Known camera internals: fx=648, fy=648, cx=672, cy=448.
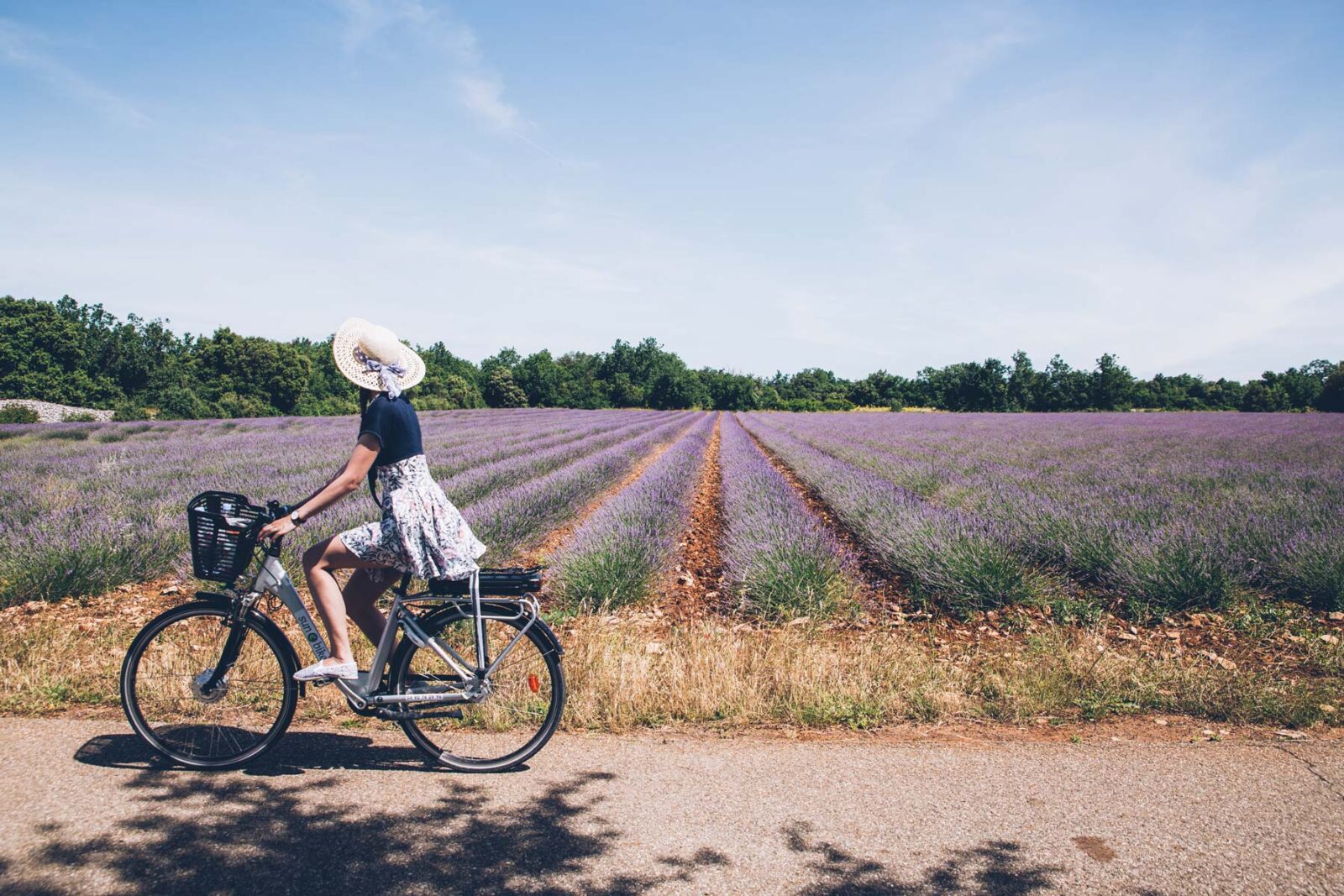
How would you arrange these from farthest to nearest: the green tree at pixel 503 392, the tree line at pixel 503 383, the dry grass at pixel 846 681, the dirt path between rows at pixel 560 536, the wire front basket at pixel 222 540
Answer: the green tree at pixel 503 392 → the tree line at pixel 503 383 → the dirt path between rows at pixel 560 536 → the dry grass at pixel 846 681 → the wire front basket at pixel 222 540

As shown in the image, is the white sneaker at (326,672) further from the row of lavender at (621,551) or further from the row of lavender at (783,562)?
the row of lavender at (783,562)

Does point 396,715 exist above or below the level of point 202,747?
above

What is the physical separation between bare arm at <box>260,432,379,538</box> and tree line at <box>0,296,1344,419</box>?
44.3 m

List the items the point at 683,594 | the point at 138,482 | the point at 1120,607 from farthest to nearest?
the point at 138,482 < the point at 683,594 < the point at 1120,607

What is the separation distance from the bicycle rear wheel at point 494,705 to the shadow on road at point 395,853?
0.28 metres

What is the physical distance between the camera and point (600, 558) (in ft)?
19.5

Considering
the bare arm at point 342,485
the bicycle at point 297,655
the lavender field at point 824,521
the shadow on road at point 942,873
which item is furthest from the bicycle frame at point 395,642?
the lavender field at point 824,521

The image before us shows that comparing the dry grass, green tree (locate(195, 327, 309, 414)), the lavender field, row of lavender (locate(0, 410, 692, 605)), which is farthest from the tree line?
the dry grass

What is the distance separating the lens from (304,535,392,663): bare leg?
2920 millimetres

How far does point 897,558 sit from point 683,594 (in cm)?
225

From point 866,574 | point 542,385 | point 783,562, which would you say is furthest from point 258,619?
point 542,385

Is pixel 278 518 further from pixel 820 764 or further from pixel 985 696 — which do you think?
pixel 985 696

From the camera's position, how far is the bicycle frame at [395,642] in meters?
3.04

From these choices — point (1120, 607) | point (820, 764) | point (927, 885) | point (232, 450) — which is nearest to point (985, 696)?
point (820, 764)
